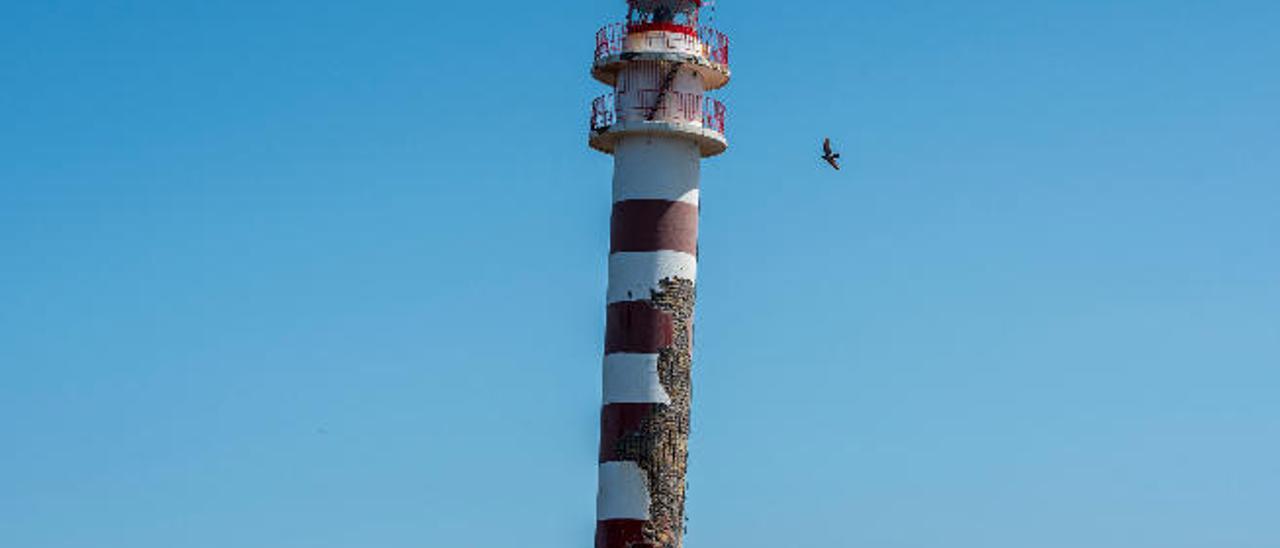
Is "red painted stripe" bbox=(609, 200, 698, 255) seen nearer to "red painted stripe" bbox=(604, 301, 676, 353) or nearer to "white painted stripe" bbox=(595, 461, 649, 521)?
"red painted stripe" bbox=(604, 301, 676, 353)

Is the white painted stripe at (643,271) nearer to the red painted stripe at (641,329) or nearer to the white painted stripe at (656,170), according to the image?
the red painted stripe at (641,329)

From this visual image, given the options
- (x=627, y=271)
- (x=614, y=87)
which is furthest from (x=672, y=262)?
(x=614, y=87)

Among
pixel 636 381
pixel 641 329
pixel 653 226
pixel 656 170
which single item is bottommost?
pixel 636 381

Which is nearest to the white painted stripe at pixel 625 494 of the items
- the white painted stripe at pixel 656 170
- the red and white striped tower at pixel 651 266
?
the red and white striped tower at pixel 651 266

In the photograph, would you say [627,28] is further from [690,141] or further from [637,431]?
[637,431]

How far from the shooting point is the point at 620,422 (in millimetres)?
40656

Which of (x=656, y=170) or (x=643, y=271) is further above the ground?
(x=656, y=170)

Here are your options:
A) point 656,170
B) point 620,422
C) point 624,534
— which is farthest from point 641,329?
point 624,534

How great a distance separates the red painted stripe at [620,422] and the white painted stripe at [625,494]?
0.22 m

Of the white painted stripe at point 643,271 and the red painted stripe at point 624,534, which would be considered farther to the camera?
the white painted stripe at point 643,271

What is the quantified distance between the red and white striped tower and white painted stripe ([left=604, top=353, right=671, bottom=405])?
0.06 ft

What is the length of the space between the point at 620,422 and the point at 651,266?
2.74m

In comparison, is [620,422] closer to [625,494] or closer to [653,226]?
[625,494]

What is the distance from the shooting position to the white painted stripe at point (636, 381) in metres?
40.6
